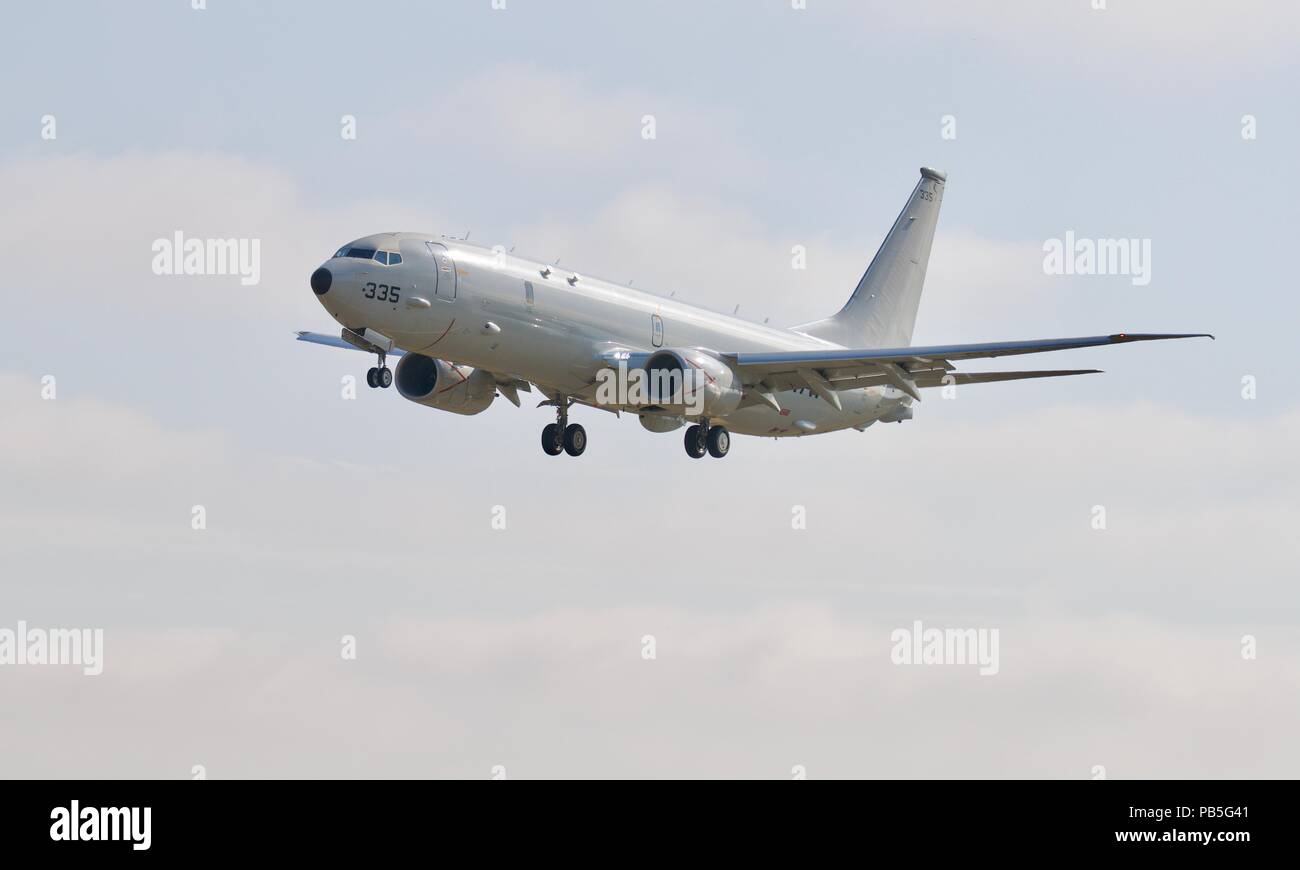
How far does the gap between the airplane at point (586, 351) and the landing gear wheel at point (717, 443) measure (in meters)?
0.05

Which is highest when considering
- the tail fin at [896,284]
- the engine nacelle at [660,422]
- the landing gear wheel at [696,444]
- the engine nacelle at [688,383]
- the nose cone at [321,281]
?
the tail fin at [896,284]

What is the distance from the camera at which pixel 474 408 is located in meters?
60.8

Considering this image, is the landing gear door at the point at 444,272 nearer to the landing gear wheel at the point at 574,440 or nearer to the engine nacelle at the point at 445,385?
the engine nacelle at the point at 445,385

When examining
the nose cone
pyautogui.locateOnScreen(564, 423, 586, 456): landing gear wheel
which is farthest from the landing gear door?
pyautogui.locateOnScreen(564, 423, 586, 456): landing gear wheel

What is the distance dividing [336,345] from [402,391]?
5.87 m

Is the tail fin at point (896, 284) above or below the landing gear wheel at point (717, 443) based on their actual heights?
above

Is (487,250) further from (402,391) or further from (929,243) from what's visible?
(929,243)

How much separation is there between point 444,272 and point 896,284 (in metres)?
28.3

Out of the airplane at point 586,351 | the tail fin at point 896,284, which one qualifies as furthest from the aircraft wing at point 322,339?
the tail fin at point 896,284

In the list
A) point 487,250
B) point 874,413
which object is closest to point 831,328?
point 874,413

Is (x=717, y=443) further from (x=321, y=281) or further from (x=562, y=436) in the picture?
(x=321, y=281)

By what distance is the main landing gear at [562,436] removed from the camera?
61.7 metres

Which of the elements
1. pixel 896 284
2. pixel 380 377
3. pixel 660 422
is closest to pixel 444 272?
pixel 380 377

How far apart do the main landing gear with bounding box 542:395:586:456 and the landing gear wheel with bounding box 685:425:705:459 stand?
3568 millimetres
